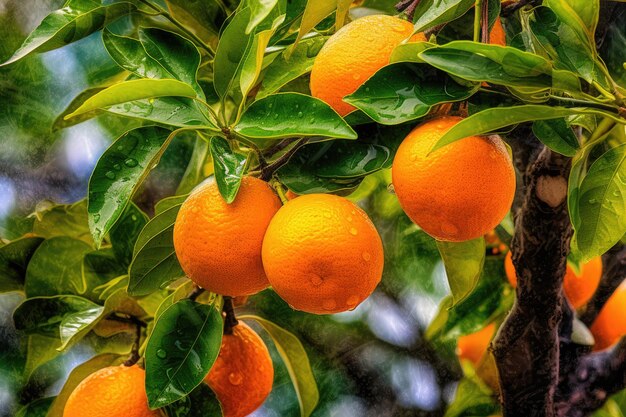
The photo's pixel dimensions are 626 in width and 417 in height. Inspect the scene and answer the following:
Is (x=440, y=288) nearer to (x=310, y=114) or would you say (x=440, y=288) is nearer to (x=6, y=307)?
(x=6, y=307)

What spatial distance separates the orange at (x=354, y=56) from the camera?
730mm

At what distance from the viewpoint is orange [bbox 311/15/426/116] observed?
0.73 meters

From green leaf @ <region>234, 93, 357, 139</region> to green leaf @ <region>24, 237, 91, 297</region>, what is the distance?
0.48 m

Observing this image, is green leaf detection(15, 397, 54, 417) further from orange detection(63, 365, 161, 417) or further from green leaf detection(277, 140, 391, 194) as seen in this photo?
green leaf detection(277, 140, 391, 194)

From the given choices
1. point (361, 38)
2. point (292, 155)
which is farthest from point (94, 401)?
point (361, 38)

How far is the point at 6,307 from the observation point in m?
1.53

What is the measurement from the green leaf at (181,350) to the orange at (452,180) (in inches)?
10.2

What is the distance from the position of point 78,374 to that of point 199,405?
25cm

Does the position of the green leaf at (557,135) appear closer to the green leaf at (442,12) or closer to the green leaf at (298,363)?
the green leaf at (442,12)

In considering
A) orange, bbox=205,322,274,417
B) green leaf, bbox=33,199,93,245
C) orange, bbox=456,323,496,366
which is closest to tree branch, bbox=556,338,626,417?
orange, bbox=456,323,496,366

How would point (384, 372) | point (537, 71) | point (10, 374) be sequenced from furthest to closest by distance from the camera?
point (384, 372) → point (10, 374) → point (537, 71)

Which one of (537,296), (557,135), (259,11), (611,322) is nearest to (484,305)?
(611,322)

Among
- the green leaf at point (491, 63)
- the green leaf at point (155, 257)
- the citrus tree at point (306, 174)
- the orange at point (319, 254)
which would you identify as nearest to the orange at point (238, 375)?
the citrus tree at point (306, 174)

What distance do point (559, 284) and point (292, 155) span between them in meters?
0.46
